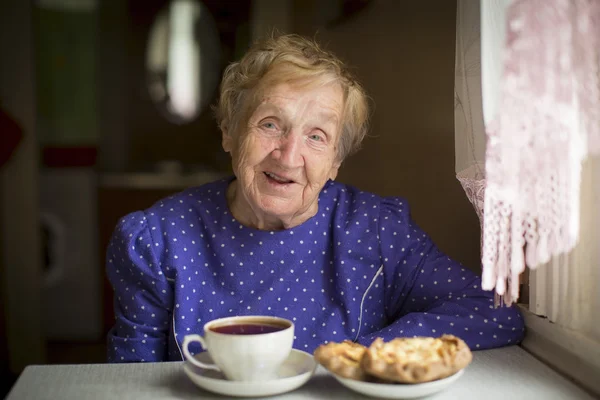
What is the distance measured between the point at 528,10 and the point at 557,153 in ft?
0.60

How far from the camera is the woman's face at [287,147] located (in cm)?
128

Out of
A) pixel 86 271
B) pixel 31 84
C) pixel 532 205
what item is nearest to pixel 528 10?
pixel 532 205

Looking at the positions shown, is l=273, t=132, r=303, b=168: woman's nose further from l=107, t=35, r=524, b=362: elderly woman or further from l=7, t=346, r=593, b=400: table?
l=7, t=346, r=593, b=400: table

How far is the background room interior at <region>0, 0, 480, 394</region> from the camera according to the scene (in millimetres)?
3297

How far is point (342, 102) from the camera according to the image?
1.35 meters

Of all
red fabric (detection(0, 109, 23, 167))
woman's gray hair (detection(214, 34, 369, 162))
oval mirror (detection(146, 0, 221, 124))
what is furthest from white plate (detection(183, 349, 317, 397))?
oval mirror (detection(146, 0, 221, 124))

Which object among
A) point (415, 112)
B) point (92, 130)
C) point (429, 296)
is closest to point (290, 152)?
point (429, 296)

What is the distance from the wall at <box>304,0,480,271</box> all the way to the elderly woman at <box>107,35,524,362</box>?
0.87ft

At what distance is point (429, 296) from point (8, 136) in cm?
263

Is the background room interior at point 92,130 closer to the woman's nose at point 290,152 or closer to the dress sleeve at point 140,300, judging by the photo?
the woman's nose at point 290,152

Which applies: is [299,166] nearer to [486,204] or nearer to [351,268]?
[351,268]

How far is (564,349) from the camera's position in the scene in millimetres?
1003

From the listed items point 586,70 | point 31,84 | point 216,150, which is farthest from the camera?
point 216,150

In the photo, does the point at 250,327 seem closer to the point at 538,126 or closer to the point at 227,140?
the point at 538,126
